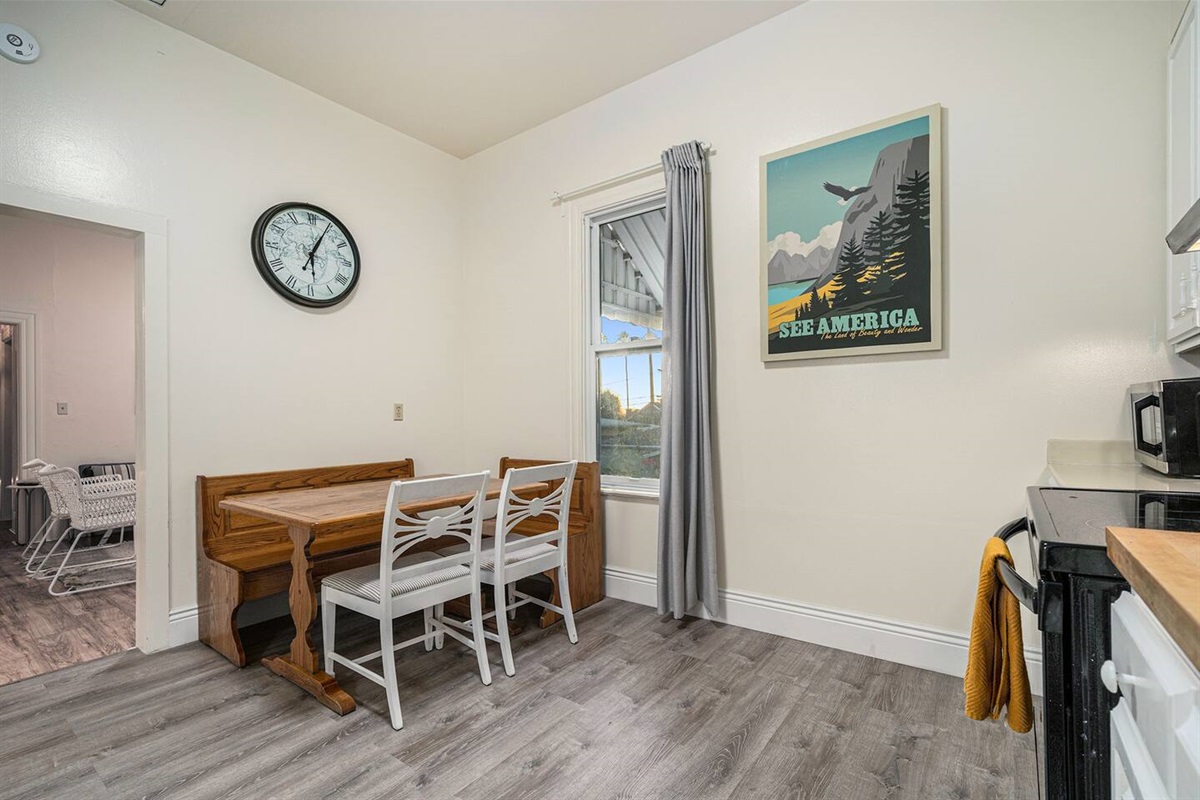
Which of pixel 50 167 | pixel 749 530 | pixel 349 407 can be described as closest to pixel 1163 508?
pixel 749 530

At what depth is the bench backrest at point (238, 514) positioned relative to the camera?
8.99 ft

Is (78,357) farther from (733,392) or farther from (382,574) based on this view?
(733,392)

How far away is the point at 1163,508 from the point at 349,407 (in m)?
3.50

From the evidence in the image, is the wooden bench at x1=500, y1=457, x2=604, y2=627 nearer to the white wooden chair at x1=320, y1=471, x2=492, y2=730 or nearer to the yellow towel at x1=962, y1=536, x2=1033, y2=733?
the white wooden chair at x1=320, y1=471, x2=492, y2=730

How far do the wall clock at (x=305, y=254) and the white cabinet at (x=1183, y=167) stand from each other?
11.9 feet

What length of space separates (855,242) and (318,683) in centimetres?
282

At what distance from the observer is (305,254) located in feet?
10.6

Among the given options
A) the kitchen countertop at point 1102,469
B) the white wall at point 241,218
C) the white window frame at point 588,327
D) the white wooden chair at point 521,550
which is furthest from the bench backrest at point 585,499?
the kitchen countertop at point 1102,469

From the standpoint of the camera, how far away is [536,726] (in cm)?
197

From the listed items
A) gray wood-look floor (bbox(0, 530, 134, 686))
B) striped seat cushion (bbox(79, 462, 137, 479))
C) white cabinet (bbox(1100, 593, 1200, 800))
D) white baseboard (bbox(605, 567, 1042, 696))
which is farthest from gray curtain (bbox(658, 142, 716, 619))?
striped seat cushion (bbox(79, 462, 137, 479))

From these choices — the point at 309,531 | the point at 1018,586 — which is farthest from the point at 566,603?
the point at 1018,586

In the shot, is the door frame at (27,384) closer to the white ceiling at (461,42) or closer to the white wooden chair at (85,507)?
the white wooden chair at (85,507)

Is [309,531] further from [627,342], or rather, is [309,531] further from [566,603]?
[627,342]

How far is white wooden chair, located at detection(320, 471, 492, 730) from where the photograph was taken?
199 cm
